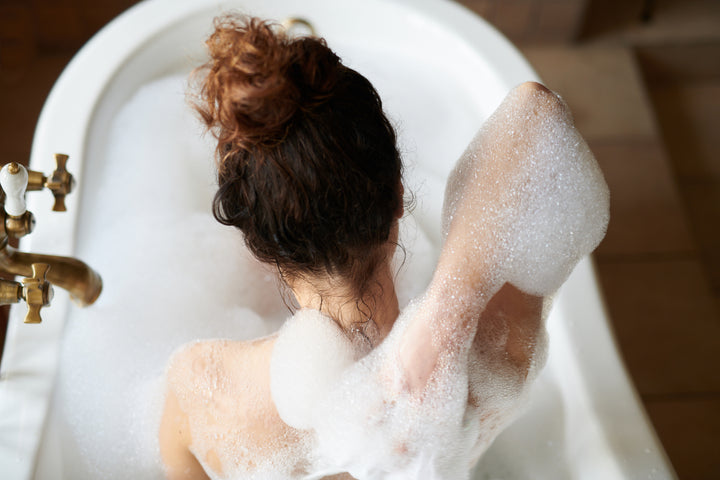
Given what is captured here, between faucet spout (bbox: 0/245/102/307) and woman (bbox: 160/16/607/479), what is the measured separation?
0.62 feet

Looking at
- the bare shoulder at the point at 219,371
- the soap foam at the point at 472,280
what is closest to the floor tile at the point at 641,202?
the soap foam at the point at 472,280

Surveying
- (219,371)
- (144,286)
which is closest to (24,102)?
(144,286)

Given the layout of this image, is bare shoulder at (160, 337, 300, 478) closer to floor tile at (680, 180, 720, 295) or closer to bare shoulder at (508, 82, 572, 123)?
bare shoulder at (508, 82, 572, 123)

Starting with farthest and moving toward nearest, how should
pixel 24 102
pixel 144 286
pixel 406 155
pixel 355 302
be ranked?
1. pixel 24 102
2. pixel 406 155
3. pixel 144 286
4. pixel 355 302

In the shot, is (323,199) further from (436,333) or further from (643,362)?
(643,362)

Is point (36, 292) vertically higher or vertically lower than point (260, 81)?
lower

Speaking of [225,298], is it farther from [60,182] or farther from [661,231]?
[661,231]

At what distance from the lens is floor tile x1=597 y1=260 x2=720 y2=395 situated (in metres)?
1.48

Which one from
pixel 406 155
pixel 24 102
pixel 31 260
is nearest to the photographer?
pixel 31 260

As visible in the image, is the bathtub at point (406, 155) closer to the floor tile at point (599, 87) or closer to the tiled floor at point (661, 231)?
the tiled floor at point (661, 231)

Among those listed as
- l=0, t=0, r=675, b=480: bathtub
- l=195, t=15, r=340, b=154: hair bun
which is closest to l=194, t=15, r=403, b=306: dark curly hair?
l=195, t=15, r=340, b=154: hair bun

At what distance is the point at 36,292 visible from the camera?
0.83 meters

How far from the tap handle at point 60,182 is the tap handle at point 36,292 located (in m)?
0.11

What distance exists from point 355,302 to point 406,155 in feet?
1.82
